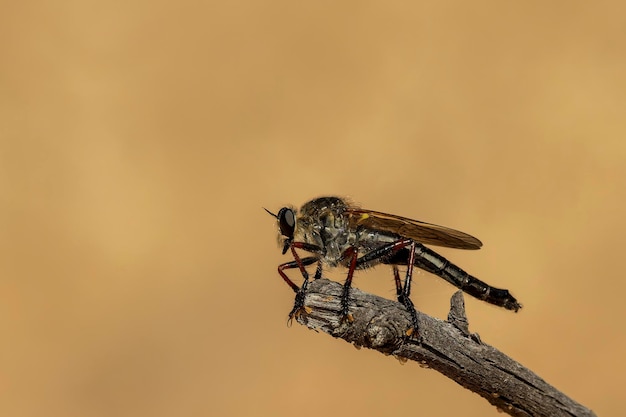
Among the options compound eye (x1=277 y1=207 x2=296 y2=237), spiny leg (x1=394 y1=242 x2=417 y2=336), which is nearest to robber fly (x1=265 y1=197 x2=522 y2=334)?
compound eye (x1=277 y1=207 x2=296 y2=237)

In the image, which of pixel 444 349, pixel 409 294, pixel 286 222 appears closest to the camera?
pixel 444 349

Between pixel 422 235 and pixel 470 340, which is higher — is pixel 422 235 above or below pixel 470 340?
above

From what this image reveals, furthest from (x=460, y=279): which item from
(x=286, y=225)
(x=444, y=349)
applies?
(x=444, y=349)

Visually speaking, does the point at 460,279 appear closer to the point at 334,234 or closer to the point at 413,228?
the point at 413,228

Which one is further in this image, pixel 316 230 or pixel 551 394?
pixel 316 230

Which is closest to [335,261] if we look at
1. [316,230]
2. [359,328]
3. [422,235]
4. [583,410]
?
[316,230]

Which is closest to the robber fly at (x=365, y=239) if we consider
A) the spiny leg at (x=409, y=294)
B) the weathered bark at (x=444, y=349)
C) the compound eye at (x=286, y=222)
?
the compound eye at (x=286, y=222)

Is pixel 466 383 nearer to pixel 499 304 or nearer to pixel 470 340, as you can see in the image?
pixel 470 340
